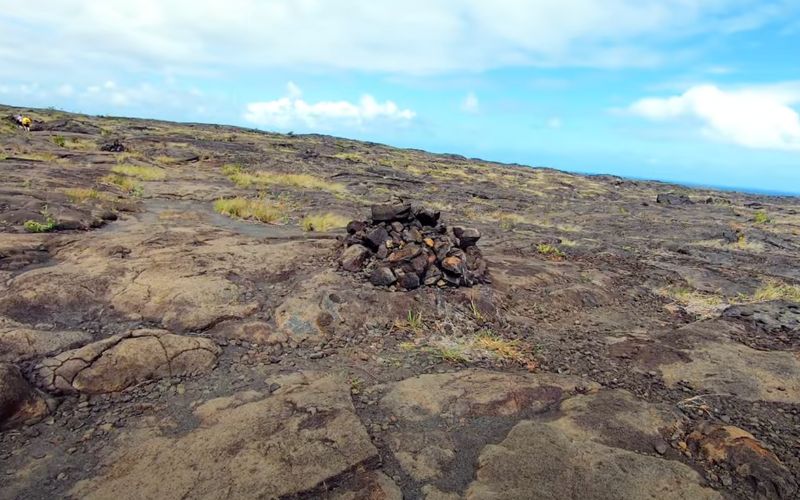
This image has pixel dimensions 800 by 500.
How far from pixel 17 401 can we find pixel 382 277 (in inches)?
202

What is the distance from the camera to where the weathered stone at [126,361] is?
5297mm

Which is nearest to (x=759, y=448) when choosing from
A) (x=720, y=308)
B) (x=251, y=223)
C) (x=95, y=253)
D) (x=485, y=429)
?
(x=485, y=429)

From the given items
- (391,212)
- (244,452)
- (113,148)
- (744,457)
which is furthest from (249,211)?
(113,148)

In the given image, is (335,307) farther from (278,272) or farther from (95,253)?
(95,253)

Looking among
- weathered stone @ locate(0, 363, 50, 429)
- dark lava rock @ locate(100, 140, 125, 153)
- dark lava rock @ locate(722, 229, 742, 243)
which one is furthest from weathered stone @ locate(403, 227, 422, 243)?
dark lava rock @ locate(100, 140, 125, 153)

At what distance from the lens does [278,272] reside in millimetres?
8727

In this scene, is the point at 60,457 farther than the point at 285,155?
No

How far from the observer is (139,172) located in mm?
21250

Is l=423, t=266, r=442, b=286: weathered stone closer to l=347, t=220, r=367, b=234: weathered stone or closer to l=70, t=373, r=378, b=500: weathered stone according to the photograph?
l=347, t=220, r=367, b=234: weathered stone

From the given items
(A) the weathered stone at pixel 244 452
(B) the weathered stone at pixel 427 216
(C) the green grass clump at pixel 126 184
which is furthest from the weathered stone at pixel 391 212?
(C) the green grass clump at pixel 126 184

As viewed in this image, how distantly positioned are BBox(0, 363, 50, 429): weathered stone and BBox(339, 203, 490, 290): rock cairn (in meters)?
4.88

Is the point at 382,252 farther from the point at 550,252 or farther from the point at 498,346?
the point at 550,252

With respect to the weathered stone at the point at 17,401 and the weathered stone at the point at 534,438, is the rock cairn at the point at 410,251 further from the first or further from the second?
the weathered stone at the point at 17,401

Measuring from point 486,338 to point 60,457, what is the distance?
5286 millimetres
